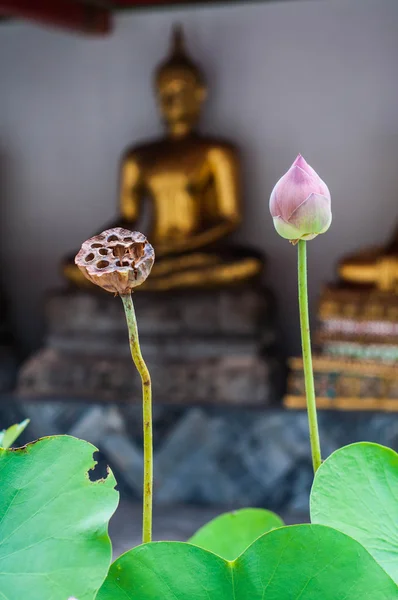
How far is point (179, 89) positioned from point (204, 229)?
50 cm

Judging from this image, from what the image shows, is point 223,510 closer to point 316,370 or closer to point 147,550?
point 316,370

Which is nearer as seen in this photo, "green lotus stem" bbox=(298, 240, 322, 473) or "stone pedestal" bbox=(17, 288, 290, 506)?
"green lotus stem" bbox=(298, 240, 322, 473)

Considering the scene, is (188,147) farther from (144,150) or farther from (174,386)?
(174,386)

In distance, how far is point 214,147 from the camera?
10.0ft

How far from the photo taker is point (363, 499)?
298 millimetres

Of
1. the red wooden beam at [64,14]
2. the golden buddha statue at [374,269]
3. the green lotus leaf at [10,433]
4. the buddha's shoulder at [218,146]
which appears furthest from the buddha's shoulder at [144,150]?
the green lotus leaf at [10,433]

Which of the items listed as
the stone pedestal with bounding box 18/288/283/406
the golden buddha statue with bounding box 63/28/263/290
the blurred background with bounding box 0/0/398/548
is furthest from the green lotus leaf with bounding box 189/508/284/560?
the golden buddha statue with bounding box 63/28/263/290

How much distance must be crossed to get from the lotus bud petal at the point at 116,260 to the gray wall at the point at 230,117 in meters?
2.94

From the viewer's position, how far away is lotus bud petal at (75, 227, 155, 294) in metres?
0.27

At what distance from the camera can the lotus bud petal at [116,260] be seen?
266mm

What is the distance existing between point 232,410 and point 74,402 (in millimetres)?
512

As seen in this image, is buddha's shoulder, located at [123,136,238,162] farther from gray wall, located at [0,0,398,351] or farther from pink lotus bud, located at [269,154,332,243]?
pink lotus bud, located at [269,154,332,243]

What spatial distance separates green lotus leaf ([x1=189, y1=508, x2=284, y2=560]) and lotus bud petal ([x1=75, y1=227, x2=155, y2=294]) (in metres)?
0.16

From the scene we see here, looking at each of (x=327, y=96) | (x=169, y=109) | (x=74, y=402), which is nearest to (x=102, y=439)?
(x=74, y=402)
